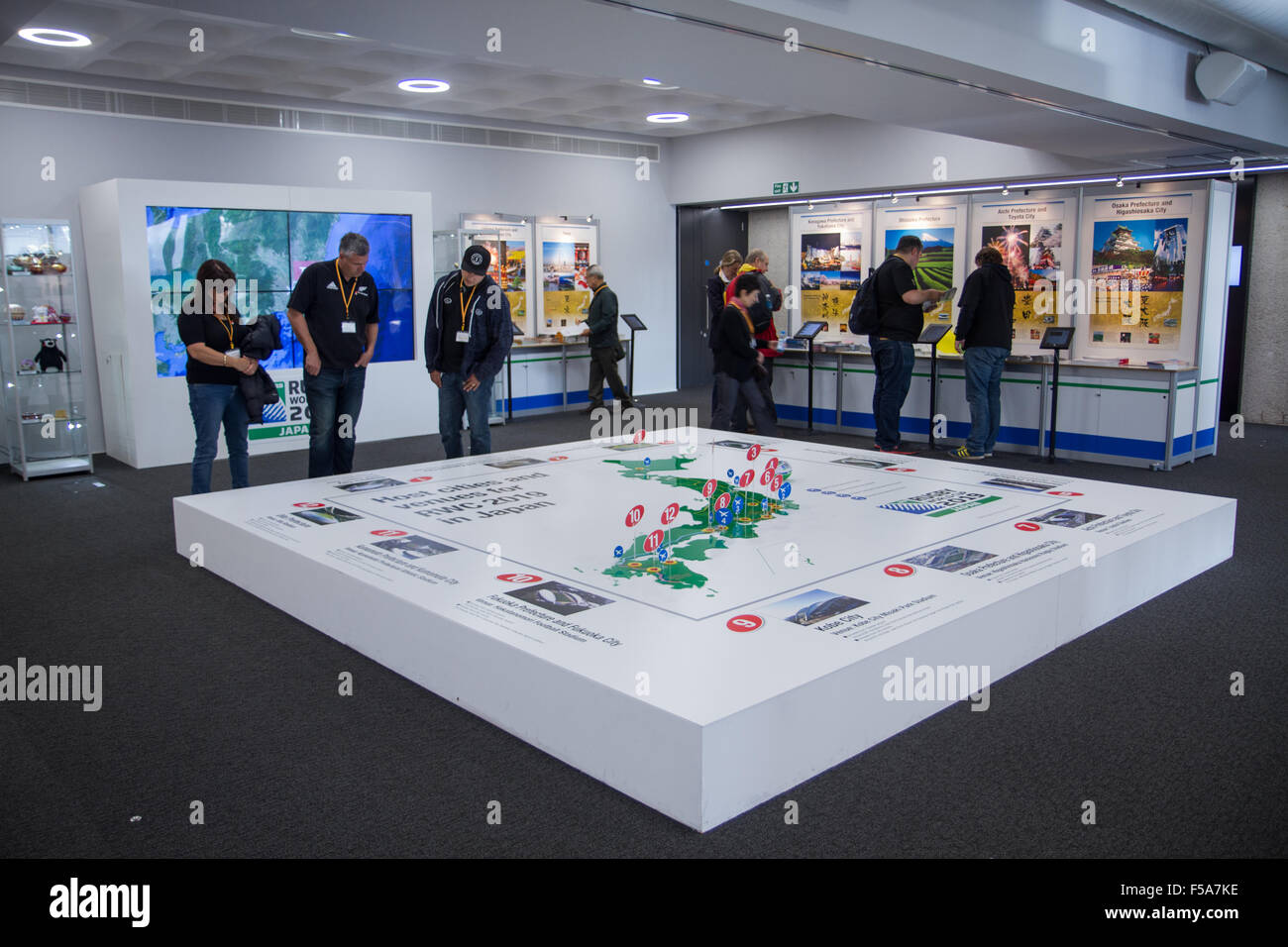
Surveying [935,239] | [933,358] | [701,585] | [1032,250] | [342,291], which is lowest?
[701,585]

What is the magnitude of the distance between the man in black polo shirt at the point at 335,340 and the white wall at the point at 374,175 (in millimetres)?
3006

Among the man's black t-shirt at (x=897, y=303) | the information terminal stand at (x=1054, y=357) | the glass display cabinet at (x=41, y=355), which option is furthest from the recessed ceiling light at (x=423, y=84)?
the information terminal stand at (x=1054, y=357)

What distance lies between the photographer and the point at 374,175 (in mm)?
10359

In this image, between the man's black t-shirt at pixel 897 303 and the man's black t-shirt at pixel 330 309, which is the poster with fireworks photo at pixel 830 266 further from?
the man's black t-shirt at pixel 330 309

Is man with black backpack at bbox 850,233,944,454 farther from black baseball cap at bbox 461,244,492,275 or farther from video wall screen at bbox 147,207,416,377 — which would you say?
video wall screen at bbox 147,207,416,377

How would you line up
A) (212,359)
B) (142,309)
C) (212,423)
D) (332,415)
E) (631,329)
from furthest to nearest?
(631,329) → (142,309) → (332,415) → (212,423) → (212,359)

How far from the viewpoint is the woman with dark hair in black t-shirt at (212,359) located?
5.71 m

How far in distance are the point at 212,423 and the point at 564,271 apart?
6589 mm

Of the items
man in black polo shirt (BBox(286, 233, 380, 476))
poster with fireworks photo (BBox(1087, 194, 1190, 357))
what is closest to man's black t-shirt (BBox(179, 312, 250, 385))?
man in black polo shirt (BBox(286, 233, 380, 476))

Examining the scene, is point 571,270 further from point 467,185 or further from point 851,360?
point 851,360

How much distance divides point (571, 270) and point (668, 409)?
2.02 m

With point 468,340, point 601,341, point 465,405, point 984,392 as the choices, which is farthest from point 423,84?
point 984,392

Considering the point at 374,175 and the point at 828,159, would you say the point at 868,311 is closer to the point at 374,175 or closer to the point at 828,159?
the point at 828,159
